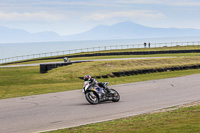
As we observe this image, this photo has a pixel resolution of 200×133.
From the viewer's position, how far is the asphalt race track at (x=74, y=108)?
1117cm

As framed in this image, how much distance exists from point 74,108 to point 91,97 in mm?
1171

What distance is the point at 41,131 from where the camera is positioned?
1002 centimetres

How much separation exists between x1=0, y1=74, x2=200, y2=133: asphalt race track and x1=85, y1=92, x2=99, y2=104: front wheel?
0.25 m

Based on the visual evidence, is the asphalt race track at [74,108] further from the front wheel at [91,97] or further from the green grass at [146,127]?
the green grass at [146,127]

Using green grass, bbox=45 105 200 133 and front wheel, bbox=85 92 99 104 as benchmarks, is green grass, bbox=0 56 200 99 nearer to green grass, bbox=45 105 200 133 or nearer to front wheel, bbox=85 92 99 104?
front wheel, bbox=85 92 99 104

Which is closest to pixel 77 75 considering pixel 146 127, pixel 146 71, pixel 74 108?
pixel 146 71

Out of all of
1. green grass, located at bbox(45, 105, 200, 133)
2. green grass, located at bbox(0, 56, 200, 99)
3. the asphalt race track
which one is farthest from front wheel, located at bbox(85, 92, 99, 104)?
green grass, located at bbox(0, 56, 200, 99)

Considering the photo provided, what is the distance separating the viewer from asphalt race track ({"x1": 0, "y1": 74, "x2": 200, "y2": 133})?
11.2 m

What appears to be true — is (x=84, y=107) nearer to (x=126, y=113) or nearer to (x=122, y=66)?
(x=126, y=113)

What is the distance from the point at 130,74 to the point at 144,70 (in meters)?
2.01

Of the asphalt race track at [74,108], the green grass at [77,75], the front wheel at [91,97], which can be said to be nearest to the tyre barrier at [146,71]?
the green grass at [77,75]

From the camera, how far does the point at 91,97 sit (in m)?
14.9

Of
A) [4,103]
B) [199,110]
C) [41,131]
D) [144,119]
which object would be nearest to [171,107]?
[199,110]

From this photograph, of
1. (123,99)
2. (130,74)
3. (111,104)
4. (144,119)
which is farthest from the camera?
(130,74)
